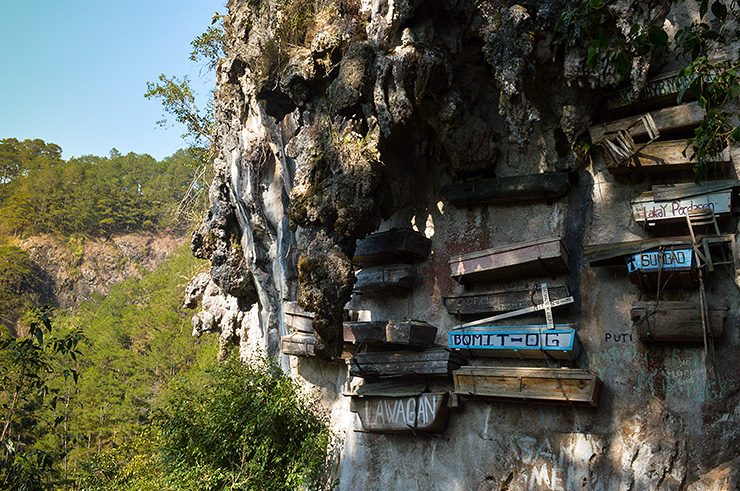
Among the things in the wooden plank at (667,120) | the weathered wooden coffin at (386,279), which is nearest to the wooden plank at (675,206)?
the wooden plank at (667,120)

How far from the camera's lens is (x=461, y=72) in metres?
8.34

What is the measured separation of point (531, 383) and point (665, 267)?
1850 mm

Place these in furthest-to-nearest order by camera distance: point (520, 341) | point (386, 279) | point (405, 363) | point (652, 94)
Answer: point (386, 279)
point (405, 363)
point (520, 341)
point (652, 94)

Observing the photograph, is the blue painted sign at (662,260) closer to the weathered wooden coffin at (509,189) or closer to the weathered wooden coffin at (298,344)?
the weathered wooden coffin at (509,189)

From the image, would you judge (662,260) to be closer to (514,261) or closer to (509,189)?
(514,261)

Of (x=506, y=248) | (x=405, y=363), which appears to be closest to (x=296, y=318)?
(x=405, y=363)

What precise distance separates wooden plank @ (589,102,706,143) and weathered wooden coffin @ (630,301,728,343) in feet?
6.33

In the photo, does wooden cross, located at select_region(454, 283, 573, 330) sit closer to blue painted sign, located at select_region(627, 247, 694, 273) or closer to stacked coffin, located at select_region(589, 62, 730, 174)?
blue painted sign, located at select_region(627, 247, 694, 273)

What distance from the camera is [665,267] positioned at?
641 cm

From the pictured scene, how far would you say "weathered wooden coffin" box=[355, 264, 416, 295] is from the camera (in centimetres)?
864

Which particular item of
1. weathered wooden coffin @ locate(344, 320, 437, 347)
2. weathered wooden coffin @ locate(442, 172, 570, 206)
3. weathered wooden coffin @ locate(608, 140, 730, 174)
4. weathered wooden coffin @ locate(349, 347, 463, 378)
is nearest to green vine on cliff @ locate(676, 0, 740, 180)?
weathered wooden coffin @ locate(608, 140, 730, 174)

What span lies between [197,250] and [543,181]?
23.1ft

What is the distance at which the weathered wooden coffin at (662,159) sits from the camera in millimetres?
6734

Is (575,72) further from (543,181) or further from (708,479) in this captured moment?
(708,479)
